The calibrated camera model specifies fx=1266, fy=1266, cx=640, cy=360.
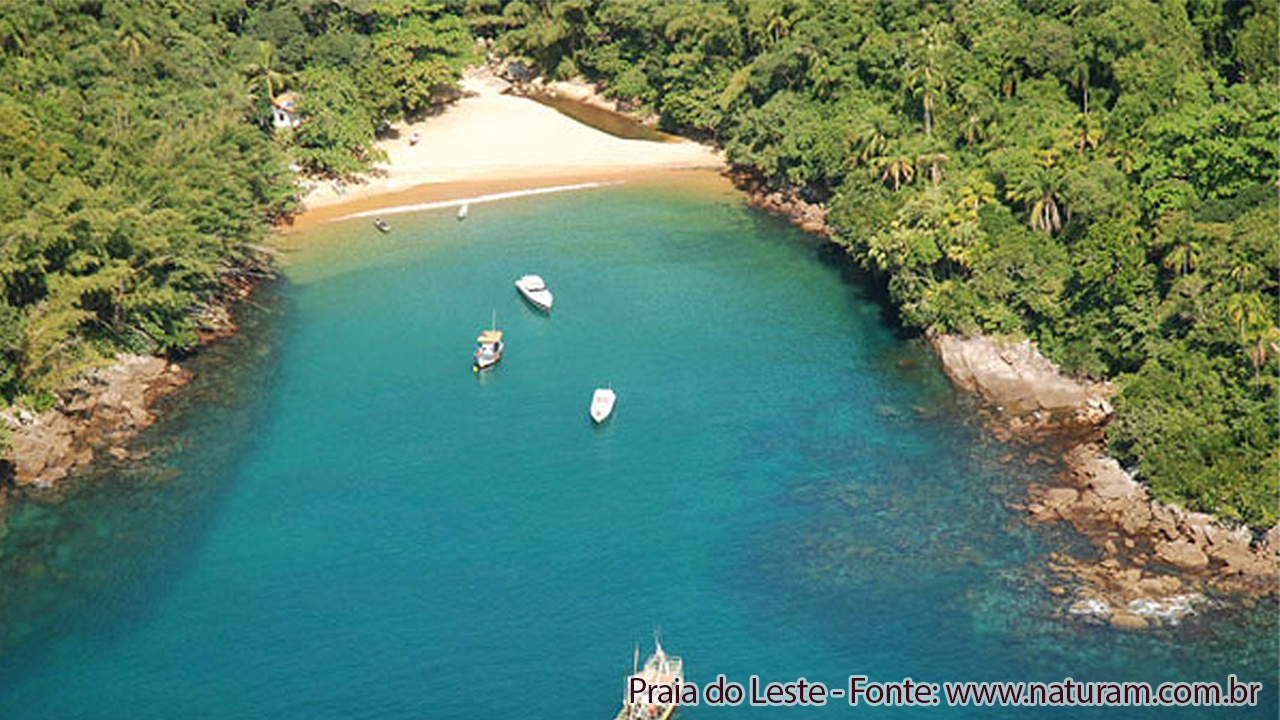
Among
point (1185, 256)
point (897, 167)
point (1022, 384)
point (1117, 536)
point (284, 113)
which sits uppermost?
point (1185, 256)

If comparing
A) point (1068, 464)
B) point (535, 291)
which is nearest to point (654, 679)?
point (1068, 464)

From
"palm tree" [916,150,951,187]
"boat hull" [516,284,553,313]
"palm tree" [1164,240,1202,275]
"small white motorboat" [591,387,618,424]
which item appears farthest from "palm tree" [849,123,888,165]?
"small white motorboat" [591,387,618,424]

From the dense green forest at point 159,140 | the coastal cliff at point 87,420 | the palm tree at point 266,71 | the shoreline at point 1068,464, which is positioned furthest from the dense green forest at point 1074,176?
the coastal cliff at point 87,420

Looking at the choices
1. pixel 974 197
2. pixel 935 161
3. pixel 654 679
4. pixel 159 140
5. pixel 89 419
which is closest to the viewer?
pixel 654 679

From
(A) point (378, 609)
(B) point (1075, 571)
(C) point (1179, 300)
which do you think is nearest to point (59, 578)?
(A) point (378, 609)

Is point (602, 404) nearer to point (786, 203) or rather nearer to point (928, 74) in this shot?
point (928, 74)

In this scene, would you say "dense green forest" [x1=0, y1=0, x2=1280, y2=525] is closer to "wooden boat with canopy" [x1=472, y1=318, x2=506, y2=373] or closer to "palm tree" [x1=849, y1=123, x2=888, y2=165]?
"palm tree" [x1=849, y1=123, x2=888, y2=165]

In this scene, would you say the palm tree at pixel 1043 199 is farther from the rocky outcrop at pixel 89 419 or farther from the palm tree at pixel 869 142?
the rocky outcrop at pixel 89 419
